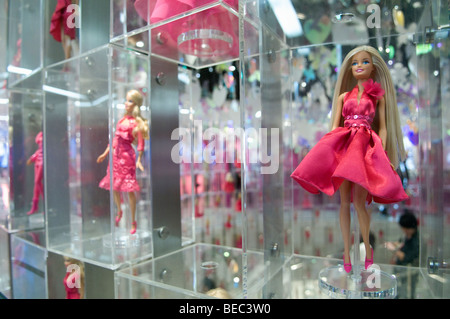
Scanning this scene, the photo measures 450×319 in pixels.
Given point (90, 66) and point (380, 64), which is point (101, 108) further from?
point (380, 64)

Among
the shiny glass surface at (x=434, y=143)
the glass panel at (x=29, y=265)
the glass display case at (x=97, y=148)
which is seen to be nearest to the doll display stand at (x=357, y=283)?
the shiny glass surface at (x=434, y=143)

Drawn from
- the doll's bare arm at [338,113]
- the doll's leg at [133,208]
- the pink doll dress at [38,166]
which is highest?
the doll's bare arm at [338,113]

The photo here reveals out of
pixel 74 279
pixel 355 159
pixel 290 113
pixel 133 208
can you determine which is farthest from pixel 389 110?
pixel 74 279

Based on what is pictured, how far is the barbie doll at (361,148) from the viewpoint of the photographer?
1.31 metres

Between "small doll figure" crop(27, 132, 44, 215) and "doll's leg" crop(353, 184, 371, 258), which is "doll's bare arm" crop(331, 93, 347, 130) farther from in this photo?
"small doll figure" crop(27, 132, 44, 215)

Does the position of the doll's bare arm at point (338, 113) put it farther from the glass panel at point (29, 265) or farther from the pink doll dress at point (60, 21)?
the glass panel at point (29, 265)

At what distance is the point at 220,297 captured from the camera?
1545mm

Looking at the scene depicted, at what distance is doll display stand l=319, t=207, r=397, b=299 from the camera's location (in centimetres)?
139

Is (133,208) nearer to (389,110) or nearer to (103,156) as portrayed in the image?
(103,156)

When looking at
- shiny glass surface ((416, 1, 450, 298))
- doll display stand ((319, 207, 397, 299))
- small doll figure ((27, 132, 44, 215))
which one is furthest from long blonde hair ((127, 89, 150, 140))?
shiny glass surface ((416, 1, 450, 298))

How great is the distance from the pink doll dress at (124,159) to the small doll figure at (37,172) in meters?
1.21

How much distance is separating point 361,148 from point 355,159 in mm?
73

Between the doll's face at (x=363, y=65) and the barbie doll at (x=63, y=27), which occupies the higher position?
the barbie doll at (x=63, y=27)
